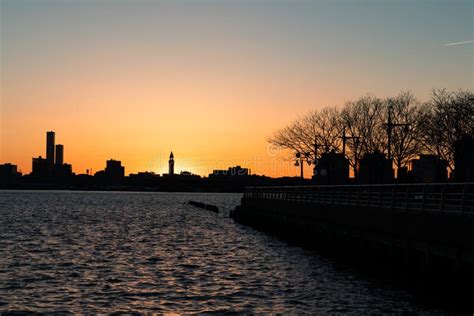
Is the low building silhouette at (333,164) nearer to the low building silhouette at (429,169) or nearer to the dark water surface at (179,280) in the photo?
the low building silhouette at (429,169)

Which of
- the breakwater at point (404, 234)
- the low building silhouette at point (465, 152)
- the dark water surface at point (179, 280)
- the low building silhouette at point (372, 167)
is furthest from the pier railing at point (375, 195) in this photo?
the low building silhouette at point (372, 167)

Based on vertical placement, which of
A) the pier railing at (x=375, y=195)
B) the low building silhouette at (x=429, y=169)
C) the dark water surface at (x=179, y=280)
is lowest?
the dark water surface at (x=179, y=280)

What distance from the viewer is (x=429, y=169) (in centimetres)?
7831

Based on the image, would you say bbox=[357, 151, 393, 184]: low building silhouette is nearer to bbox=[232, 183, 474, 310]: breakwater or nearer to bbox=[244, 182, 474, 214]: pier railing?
bbox=[244, 182, 474, 214]: pier railing

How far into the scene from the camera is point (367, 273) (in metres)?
32.3

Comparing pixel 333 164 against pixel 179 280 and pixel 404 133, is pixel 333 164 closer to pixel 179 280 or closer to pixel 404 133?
pixel 404 133

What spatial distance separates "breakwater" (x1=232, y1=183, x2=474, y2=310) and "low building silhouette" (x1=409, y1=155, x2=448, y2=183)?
26.3 meters

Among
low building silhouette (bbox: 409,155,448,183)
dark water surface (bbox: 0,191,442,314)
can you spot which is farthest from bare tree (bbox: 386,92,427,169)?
dark water surface (bbox: 0,191,442,314)

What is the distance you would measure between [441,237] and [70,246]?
2832 cm

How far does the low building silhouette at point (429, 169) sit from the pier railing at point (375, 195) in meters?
13.0

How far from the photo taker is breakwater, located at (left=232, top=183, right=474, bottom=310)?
79.4ft

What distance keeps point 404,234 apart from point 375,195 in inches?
943

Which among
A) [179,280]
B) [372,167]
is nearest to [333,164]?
[372,167]

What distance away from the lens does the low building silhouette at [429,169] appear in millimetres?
75469
